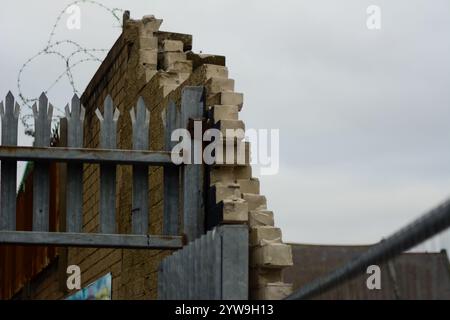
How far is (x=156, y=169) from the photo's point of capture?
10266 millimetres

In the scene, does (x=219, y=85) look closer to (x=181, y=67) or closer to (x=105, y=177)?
(x=105, y=177)

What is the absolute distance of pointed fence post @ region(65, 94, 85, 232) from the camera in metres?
8.20

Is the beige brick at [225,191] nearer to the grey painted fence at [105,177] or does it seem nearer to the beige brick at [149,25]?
the grey painted fence at [105,177]

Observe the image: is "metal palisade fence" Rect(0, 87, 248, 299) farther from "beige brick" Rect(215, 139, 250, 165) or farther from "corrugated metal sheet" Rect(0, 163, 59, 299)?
"corrugated metal sheet" Rect(0, 163, 59, 299)

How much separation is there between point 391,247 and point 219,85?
428 centimetres

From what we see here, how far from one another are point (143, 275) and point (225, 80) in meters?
2.85

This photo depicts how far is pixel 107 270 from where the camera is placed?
12656 millimetres

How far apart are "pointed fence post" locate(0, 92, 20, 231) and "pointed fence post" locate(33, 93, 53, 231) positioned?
163mm

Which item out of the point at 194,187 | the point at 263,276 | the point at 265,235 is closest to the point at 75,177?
the point at 194,187

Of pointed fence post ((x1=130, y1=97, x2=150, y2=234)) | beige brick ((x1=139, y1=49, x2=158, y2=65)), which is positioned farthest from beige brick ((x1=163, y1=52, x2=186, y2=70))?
pointed fence post ((x1=130, y1=97, x2=150, y2=234))

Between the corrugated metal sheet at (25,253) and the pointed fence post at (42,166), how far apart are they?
26.1 feet

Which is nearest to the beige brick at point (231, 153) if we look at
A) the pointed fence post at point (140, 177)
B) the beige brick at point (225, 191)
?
the beige brick at point (225, 191)

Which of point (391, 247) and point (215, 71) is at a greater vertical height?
point (215, 71)
